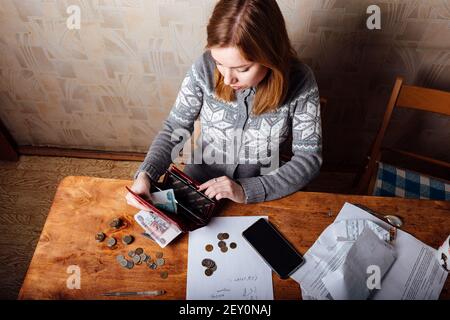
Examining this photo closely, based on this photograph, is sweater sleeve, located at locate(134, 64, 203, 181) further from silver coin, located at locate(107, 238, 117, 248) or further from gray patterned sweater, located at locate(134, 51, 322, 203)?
silver coin, located at locate(107, 238, 117, 248)

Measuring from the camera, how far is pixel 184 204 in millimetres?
1168

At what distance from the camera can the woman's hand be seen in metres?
1.16

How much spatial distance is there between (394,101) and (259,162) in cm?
66

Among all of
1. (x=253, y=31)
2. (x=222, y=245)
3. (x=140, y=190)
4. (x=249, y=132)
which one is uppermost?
(x=253, y=31)

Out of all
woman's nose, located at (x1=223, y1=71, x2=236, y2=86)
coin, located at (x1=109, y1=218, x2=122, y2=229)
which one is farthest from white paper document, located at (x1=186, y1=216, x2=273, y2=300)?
woman's nose, located at (x1=223, y1=71, x2=236, y2=86)

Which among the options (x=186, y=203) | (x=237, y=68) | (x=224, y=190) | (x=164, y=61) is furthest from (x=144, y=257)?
(x=164, y=61)

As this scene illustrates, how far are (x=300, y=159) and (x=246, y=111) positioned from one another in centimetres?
29

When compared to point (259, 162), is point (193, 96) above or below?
above

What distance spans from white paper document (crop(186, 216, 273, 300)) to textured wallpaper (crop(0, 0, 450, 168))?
1.04 metres

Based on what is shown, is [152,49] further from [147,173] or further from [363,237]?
[363,237]

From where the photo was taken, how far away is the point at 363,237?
1093 mm

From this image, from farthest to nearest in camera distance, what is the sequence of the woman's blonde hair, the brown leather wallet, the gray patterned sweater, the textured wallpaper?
the textured wallpaper, the gray patterned sweater, the brown leather wallet, the woman's blonde hair

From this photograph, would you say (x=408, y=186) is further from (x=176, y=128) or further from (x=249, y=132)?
(x=176, y=128)

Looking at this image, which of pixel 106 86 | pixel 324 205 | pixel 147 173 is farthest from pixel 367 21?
pixel 106 86
